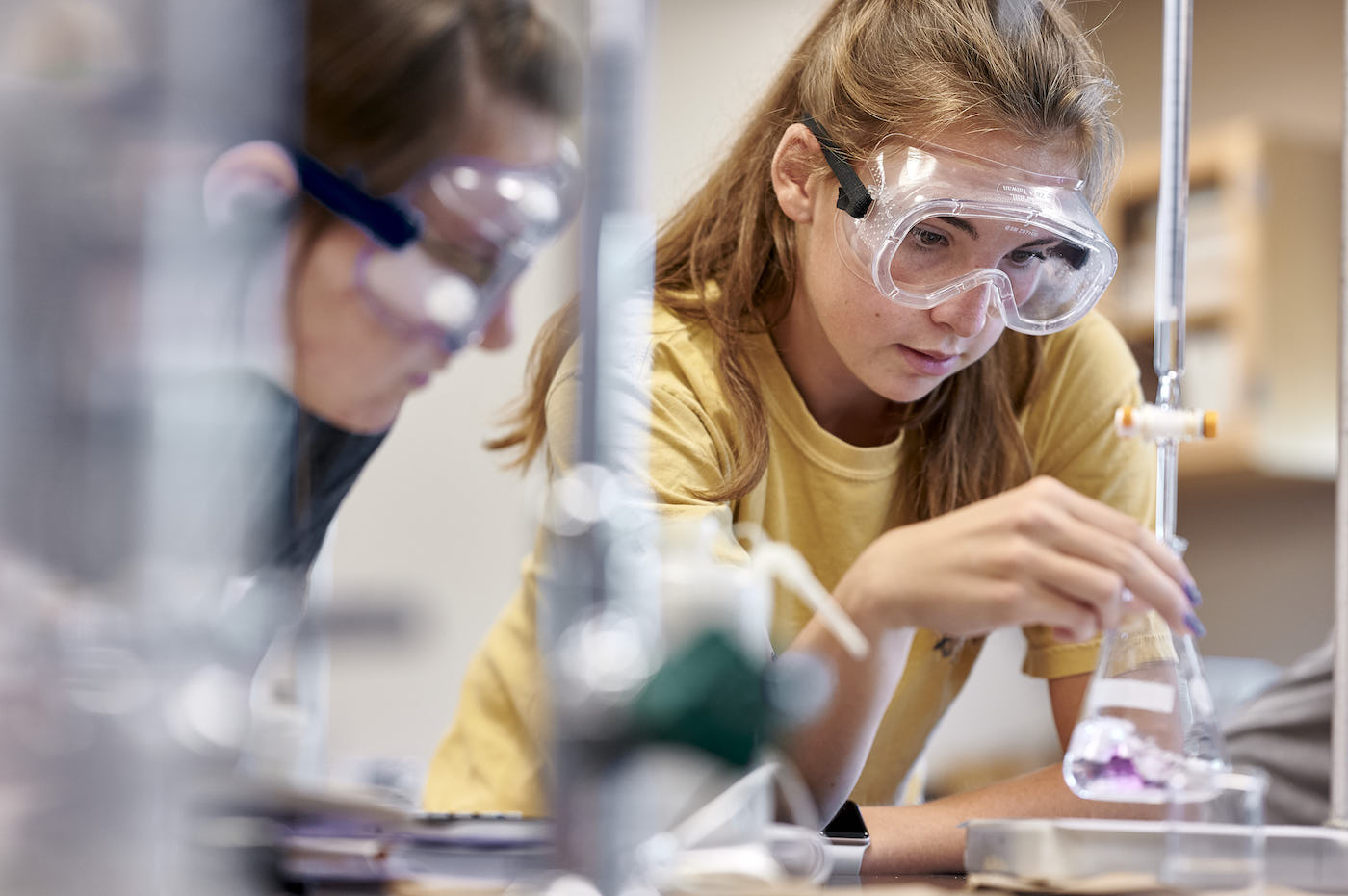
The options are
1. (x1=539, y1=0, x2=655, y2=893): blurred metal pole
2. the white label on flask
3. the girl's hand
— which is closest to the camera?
(x1=539, y1=0, x2=655, y2=893): blurred metal pole

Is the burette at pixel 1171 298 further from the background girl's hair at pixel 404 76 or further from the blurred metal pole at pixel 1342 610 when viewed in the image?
the background girl's hair at pixel 404 76

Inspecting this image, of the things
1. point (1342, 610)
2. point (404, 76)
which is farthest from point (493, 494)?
point (1342, 610)

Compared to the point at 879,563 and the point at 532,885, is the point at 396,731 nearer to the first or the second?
the point at 532,885

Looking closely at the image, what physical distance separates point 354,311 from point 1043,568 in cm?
46

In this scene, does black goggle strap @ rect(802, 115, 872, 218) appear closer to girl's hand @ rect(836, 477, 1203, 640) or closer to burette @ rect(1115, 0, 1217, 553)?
burette @ rect(1115, 0, 1217, 553)

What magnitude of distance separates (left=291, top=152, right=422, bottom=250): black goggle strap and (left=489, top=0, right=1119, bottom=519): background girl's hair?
19.9 inches

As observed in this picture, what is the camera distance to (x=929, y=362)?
1238 millimetres

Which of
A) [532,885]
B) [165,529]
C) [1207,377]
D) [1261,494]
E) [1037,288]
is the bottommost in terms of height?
[532,885]

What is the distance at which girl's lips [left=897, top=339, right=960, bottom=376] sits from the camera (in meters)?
1.23

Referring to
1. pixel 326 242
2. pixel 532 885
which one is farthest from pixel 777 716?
pixel 326 242

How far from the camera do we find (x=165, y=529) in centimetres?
63

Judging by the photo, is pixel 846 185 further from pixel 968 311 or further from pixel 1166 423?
pixel 1166 423

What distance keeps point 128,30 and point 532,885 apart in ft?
1.56

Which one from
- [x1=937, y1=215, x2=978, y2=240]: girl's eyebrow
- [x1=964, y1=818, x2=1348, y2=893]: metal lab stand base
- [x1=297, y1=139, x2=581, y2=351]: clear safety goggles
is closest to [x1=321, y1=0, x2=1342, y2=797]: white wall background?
[x1=297, y1=139, x2=581, y2=351]: clear safety goggles
